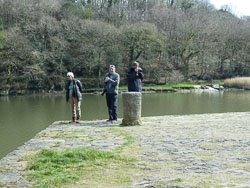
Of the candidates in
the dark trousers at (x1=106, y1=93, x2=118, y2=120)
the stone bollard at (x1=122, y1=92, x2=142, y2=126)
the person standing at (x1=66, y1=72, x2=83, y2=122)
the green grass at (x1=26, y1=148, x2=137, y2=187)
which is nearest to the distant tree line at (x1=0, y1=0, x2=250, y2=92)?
the person standing at (x1=66, y1=72, x2=83, y2=122)

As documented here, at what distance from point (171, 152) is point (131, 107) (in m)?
3.30

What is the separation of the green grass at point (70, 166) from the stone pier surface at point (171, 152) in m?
0.19

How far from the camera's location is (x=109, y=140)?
252 inches

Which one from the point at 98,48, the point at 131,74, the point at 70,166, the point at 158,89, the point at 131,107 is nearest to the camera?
the point at 70,166

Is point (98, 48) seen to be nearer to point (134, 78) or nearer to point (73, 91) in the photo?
point (73, 91)

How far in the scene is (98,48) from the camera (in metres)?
38.1

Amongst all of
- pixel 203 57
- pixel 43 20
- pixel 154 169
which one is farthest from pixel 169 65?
pixel 154 169

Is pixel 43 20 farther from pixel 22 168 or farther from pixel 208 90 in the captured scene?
pixel 22 168

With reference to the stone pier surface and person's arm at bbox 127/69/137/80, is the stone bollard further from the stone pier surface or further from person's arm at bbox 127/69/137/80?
person's arm at bbox 127/69/137/80

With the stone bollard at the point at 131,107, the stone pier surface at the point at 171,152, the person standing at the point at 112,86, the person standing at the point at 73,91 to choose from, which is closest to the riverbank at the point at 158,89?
the person standing at the point at 73,91

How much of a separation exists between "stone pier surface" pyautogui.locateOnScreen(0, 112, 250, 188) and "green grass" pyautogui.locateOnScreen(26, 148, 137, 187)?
189mm

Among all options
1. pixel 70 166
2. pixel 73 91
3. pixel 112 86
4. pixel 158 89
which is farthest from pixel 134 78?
pixel 158 89

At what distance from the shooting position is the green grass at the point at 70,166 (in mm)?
3816

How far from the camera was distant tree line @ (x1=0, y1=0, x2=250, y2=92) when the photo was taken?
3541 cm
